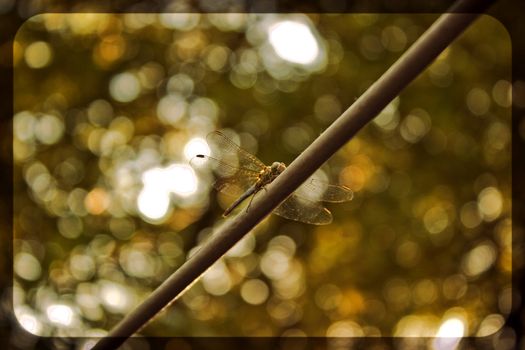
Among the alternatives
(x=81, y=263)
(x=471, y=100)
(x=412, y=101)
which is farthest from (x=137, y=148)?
(x=471, y=100)

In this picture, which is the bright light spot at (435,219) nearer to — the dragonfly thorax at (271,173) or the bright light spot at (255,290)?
the bright light spot at (255,290)

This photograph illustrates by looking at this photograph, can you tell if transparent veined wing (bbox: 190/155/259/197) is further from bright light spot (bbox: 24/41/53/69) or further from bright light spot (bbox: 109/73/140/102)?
bright light spot (bbox: 24/41/53/69)

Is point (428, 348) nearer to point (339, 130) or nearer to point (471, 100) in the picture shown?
point (471, 100)

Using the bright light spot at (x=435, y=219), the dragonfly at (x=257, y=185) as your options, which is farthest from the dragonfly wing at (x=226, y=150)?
the bright light spot at (x=435, y=219)

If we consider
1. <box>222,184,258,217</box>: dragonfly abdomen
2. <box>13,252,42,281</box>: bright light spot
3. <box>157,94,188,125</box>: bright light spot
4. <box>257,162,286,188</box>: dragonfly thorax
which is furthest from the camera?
<box>157,94,188,125</box>: bright light spot


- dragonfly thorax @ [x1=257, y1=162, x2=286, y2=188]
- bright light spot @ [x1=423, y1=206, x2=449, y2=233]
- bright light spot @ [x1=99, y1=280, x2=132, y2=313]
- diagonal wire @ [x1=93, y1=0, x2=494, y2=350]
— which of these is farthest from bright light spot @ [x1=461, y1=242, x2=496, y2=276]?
diagonal wire @ [x1=93, y1=0, x2=494, y2=350]

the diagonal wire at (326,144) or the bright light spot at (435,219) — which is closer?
the diagonal wire at (326,144)

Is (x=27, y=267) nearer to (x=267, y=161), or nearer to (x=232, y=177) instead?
(x=267, y=161)
